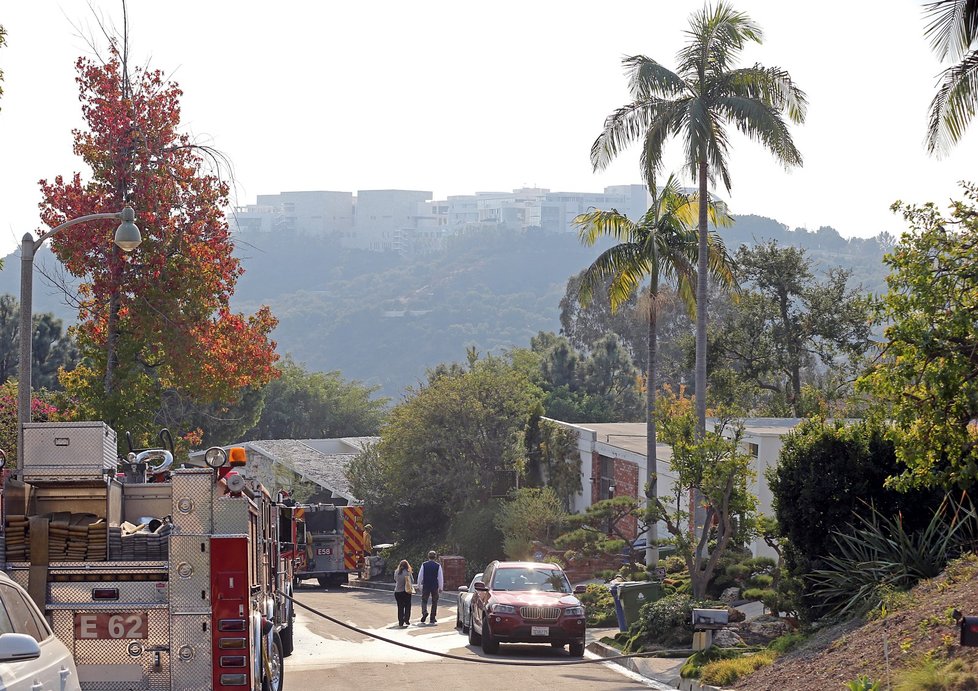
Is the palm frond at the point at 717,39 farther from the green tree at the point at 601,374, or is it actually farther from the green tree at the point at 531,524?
the green tree at the point at 601,374

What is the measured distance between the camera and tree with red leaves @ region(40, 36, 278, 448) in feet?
75.0

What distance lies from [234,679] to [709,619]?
8327 mm

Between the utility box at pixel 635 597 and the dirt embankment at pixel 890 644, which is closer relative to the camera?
the dirt embankment at pixel 890 644

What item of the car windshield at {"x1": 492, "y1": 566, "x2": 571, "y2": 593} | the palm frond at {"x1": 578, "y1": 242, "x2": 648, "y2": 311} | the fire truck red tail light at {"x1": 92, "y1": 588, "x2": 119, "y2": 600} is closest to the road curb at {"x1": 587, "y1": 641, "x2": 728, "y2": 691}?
the car windshield at {"x1": 492, "y1": 566, "x2": 571, "y2": 593}

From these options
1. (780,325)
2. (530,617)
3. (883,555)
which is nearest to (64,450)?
(530,617)

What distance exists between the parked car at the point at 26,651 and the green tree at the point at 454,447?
3559 cm

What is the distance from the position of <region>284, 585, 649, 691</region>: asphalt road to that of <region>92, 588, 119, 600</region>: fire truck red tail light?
462cm

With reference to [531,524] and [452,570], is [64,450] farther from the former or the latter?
[452,570]

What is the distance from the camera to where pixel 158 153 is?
2330 cm

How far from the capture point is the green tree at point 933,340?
13172 mm

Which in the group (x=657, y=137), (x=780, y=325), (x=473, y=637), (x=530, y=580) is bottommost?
(x=473, y=637)

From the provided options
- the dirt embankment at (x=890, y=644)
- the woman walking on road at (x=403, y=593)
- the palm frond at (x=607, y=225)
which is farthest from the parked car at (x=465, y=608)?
the palm frond at (x=607, y=225)

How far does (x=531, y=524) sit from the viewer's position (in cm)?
3769

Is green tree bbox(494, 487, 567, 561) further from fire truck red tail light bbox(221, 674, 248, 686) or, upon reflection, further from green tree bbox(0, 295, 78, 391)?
fire truck red tail light bbox(221, 674, 248, 686)
